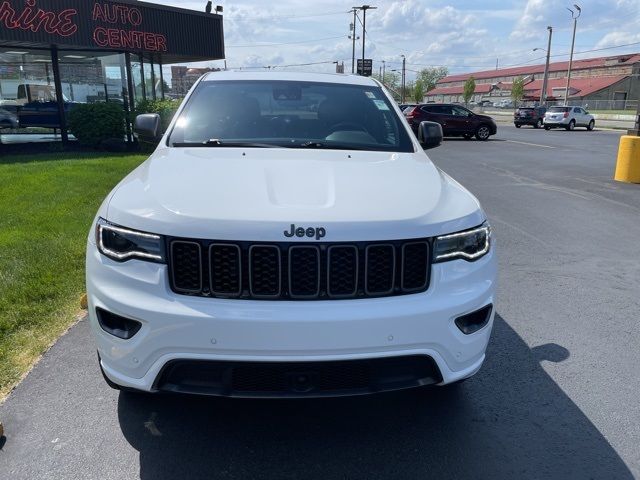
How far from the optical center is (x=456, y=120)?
26.4 metres

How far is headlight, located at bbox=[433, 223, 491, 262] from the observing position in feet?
8.30

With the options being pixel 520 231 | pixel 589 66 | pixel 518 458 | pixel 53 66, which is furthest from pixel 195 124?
pixel 589 66

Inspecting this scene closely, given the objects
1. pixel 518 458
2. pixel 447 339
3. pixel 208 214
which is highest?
pixel 208 214

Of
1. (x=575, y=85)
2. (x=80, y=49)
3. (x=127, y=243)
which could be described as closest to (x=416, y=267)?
(x=127, y=243)

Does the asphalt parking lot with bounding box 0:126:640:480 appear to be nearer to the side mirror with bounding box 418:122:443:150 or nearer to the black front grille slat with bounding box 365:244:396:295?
the black front grille slat with bounding box 365:244:396:295

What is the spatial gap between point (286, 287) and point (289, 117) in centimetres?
201

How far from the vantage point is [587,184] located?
1140 centimetres

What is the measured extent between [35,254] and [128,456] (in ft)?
11.3

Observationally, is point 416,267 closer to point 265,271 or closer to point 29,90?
point 265,271

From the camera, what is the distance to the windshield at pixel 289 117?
3.73 m

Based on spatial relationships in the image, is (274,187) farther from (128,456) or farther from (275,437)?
(128,456)

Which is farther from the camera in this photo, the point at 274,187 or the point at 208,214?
the point at 274,187

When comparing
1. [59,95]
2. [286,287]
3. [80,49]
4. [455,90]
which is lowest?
[286,287]

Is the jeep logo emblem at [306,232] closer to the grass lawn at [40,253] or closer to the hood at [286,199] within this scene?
the hood at [286,199]
